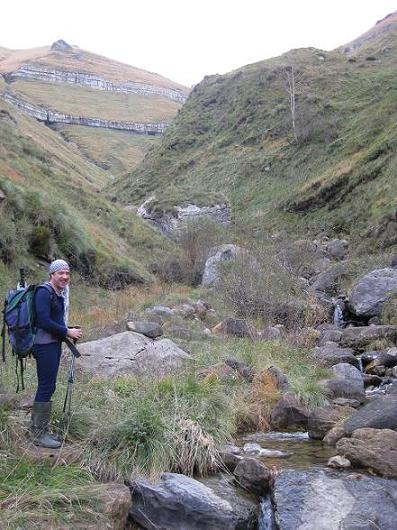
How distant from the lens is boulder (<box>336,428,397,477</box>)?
20.6 feet

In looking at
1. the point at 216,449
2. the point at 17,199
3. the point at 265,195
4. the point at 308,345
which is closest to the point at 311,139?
the point at 265,195

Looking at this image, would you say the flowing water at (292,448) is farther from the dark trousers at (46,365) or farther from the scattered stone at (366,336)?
the scattered stone at (366,336)

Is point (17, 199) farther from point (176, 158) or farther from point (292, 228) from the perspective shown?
point (176, 158)

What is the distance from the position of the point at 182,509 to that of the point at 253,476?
98 cm

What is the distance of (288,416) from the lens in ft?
27.6

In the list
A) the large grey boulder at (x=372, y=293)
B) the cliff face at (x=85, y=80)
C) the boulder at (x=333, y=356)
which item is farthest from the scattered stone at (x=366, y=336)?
the cliff face at (x=85, y=80)

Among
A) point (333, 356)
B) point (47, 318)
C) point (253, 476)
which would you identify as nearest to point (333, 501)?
point (253, 476)

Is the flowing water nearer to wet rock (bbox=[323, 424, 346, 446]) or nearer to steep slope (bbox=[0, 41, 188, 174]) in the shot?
wet rock (bbox=[323, 424, 346, 446])

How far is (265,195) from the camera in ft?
149

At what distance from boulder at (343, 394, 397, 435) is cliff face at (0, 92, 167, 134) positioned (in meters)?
98.3

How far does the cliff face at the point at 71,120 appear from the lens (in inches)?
4060

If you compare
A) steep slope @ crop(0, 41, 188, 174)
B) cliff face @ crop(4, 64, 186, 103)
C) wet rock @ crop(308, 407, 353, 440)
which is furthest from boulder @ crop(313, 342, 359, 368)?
cliff face @ crop(4, 64, 186, 103)

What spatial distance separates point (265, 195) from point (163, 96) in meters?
137

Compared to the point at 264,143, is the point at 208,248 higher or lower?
lower
